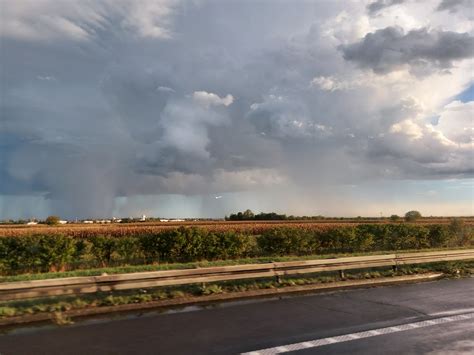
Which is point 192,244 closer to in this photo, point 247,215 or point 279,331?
point 279,331

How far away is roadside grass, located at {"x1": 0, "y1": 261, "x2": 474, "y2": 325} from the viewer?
30.3 feet

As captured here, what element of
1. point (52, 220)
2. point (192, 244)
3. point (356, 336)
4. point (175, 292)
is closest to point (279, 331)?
point (356, 336)

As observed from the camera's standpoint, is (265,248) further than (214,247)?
Yes

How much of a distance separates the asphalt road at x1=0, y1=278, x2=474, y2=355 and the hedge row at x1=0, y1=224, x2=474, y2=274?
38.4 feet

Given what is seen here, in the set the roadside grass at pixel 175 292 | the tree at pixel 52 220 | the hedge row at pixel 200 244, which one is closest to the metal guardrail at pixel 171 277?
the roadside grass at pixel 175 292

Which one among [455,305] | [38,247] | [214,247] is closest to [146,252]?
[214,247]

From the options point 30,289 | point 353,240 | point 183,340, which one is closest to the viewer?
point 183,340

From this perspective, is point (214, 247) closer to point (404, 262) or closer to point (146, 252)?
point (146, 252)

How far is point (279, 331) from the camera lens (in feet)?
26.0

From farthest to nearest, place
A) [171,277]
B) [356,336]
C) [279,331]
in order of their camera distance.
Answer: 1. [171,277]
2. [279,331]
3. [356,336]

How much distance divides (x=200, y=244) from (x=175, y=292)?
1182 cm

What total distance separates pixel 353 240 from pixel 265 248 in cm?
773

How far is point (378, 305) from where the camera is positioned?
10.4 metres

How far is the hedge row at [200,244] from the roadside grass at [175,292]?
908 cm
